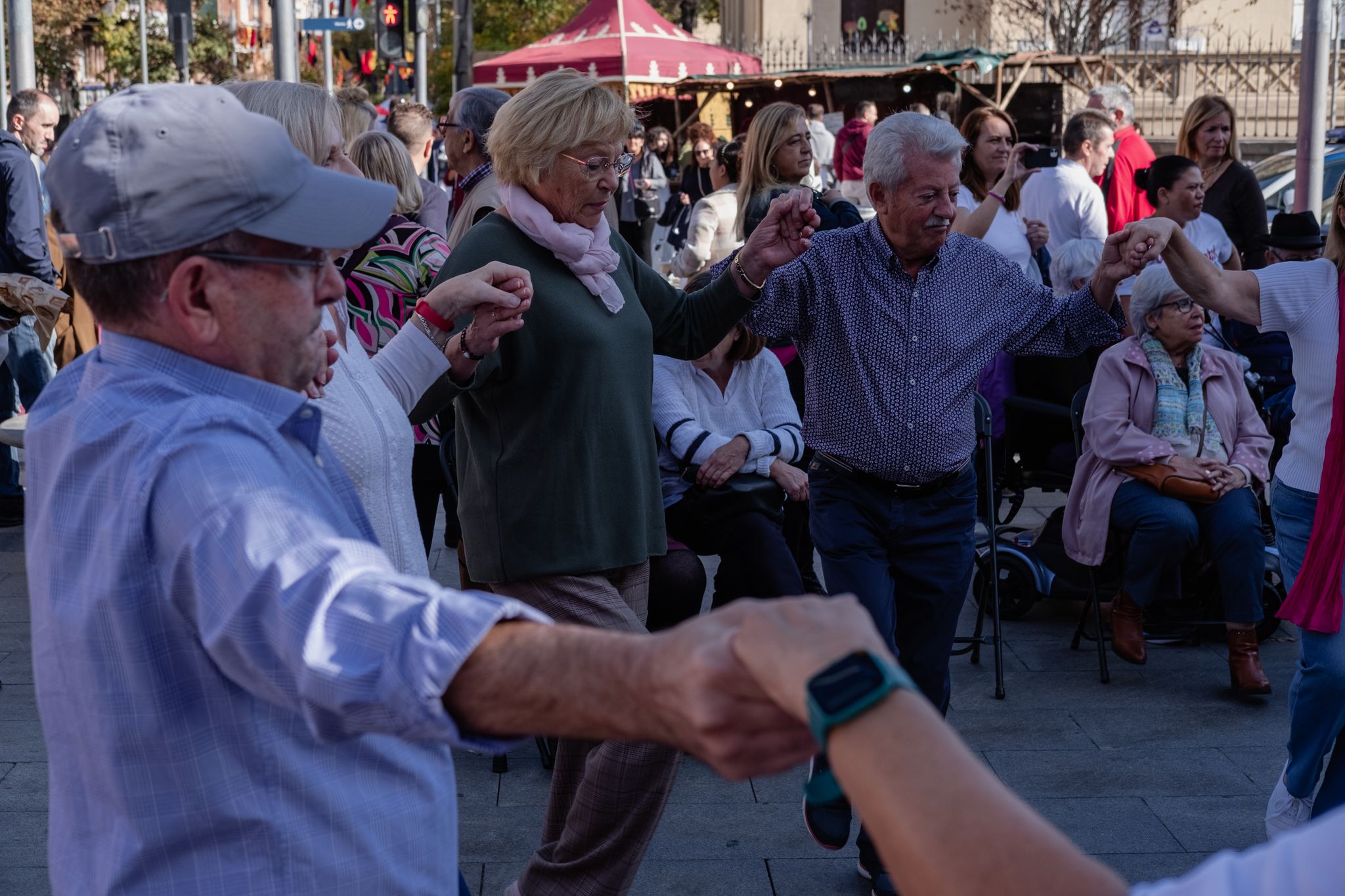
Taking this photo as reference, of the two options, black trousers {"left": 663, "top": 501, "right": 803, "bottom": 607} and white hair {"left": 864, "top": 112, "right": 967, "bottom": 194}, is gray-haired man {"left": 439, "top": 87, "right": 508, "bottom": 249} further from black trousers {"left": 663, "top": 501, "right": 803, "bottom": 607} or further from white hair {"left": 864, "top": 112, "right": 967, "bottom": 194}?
white hair {"left": 864, "top": 112, "right": 967, "bottom": 194}

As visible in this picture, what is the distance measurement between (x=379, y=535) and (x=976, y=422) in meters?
3.69

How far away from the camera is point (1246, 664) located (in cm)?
580

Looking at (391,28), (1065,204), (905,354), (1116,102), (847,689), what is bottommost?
(905,354)

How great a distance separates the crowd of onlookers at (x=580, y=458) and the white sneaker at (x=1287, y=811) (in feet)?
0.03

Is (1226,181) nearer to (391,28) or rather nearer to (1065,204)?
(1065,204)

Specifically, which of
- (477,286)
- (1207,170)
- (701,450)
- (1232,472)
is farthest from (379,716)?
(1207,170)

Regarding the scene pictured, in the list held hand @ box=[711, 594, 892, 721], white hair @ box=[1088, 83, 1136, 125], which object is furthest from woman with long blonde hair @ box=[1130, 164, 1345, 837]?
white hair @ box=[1088, 83, 1136, 125]

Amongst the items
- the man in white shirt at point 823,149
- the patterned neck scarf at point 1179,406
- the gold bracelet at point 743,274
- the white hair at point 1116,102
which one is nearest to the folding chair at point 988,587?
the patterned neck scarf at point 1179,406

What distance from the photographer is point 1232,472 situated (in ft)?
20.1

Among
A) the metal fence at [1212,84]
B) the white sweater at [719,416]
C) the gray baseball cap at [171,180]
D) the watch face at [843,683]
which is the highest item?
the metal fence at [1212,84]

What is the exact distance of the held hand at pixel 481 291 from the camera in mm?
2910

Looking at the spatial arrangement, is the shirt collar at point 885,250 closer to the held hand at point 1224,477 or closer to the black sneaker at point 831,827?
the black sneaker at point 831,827

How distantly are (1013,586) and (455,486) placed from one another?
2.54 meters

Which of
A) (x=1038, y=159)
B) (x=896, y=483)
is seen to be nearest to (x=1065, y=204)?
(x=1038, y=159)
